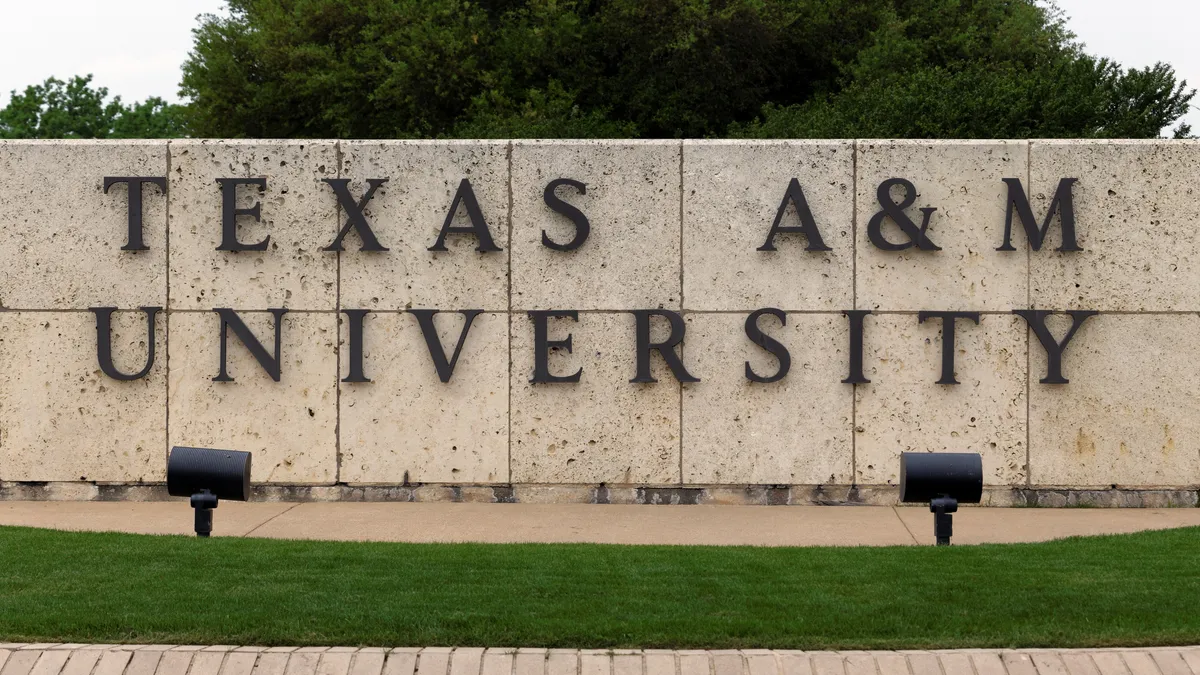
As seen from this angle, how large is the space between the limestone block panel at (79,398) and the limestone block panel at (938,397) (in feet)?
17.3

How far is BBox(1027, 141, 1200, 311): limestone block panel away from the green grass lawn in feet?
9.19

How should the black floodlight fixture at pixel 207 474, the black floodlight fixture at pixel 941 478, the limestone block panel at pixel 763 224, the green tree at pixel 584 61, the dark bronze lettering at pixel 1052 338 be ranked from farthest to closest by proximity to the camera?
the green tree at pixel 584 61 < the limestone block panel at pixel 763 224 < the dark bronze lettering at pixel 1052 338 < the black floodlight fixture at pixel 207 474 < the black floodlight fixture at pixel 941 478

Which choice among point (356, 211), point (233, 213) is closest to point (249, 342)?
point (233, 213)

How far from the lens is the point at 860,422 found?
10508 millimetres

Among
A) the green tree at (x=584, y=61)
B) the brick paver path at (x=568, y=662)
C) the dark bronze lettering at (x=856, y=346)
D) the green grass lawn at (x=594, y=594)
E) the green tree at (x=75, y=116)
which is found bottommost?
the brick paver path at (x=568, y=662)

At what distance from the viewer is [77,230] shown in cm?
1062

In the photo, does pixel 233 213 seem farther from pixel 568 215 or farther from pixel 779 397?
pixel 779 397

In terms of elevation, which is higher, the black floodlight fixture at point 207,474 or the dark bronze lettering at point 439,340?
the dark bronze lettering at point 439,340

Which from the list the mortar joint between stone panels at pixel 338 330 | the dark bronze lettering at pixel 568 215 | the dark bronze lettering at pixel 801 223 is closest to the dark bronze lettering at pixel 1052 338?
the dark bronze lettering at pixel 801 223

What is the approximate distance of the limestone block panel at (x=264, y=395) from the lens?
10.6 m

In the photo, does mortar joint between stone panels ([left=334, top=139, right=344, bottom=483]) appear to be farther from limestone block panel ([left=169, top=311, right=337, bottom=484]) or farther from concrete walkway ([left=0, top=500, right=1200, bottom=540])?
concrete walkway ([left=0, top=500, right=1200, bottom=540])

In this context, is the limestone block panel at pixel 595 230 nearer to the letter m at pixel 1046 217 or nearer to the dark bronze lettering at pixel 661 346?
the dark bronze lettering at pixel 661 346

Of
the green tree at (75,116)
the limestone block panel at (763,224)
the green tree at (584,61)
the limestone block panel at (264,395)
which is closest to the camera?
the limestone block panel at (763,224)

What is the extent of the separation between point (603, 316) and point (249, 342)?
2.63 meters
